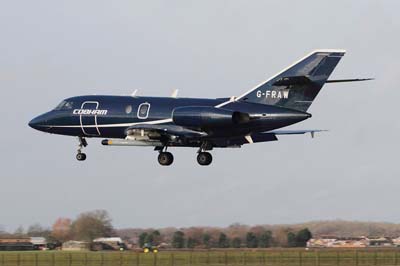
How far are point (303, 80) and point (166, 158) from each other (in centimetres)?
1170

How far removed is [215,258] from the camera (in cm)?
7769

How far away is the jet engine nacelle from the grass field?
26.6ft

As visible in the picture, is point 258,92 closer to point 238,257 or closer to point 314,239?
point 238,257

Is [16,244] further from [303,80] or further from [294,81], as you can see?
[303,80]

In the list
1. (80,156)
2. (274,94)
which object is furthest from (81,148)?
(274,94)

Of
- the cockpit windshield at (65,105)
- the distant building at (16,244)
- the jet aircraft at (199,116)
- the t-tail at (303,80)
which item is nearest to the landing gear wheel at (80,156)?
the jet aircraft at (199,116)

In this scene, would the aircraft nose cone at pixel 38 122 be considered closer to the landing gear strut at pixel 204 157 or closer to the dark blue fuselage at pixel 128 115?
the dark blue fuselage at pixel 128 115

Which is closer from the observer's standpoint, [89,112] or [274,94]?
[274,94]

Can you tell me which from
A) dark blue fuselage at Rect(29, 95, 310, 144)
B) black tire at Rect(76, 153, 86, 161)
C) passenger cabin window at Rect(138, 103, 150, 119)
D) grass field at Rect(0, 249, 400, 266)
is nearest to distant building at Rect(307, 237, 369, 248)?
grass field at Rect(0, 249, 400, 266)

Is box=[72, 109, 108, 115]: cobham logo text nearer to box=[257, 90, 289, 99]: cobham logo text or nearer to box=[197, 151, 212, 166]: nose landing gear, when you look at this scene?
box=[197, 151, 212, 166]: nose landing gear

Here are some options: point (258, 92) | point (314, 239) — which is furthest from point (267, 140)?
point (314, 239)

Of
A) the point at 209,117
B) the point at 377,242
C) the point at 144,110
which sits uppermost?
the point at 144,110

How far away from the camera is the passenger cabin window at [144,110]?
77188mm

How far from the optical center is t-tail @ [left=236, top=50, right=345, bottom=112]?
7306cm
